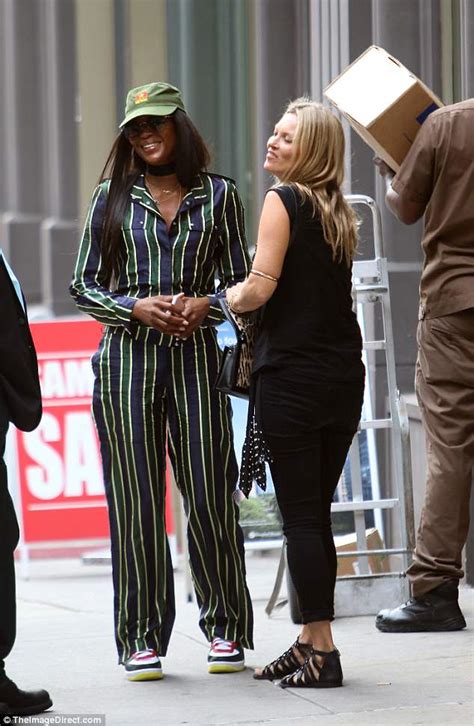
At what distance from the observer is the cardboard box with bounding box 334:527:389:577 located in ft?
22.9

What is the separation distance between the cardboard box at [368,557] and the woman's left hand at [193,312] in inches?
71.6

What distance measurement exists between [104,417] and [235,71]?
22.8 feet

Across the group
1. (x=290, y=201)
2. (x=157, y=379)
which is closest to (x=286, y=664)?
(x=157, y=379)

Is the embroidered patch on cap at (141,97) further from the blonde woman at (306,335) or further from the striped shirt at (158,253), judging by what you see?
the blonde woman at (306,335)

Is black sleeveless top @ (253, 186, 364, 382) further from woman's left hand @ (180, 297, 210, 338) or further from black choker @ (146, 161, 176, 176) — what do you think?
black choker @ (146, 161, 176, 176)

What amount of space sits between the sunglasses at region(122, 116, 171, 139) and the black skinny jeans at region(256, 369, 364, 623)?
3.27 feet

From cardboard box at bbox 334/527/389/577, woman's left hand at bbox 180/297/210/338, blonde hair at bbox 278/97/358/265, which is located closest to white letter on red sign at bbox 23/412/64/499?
cardboard box at bbox 334/527/389/577

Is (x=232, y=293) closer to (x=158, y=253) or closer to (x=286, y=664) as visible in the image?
(x=158, y=253)

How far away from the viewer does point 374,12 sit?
26.8ft

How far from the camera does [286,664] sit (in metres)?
5.48

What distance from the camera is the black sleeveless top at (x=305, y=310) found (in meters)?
5.24

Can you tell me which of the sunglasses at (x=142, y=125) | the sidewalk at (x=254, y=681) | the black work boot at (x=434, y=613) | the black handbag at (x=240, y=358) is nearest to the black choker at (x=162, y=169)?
the sunglasses at (x=142, y=125)

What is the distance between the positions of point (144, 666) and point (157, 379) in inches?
39.9

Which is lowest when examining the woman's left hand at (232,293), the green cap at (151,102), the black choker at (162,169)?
the woman's left hand at (232,293)
